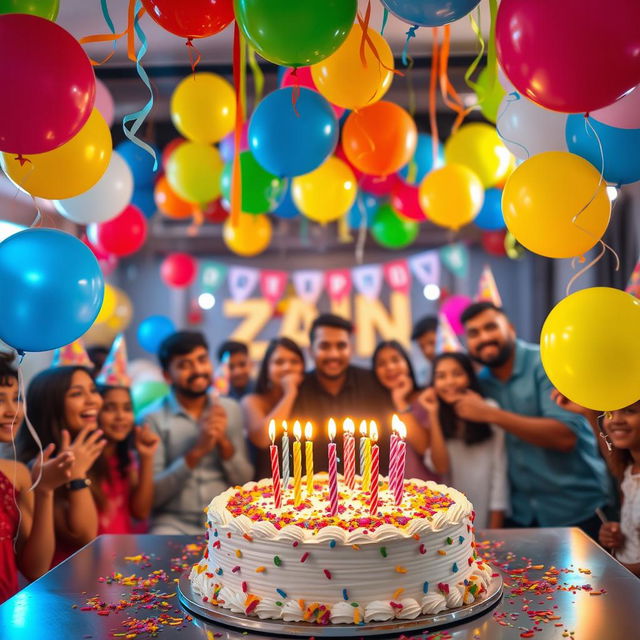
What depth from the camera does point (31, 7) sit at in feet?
8.51

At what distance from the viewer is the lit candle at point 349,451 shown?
9.20ft

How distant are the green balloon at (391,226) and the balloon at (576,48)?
385 cm

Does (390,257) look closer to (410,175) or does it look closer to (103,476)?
(410,175)

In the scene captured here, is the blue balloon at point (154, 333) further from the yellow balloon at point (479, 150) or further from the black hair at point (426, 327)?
the yellow balloon at point (479, 150)

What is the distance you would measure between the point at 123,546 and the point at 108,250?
2.10m

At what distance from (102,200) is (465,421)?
2.15 m

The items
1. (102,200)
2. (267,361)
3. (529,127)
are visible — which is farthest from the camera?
(267,361)

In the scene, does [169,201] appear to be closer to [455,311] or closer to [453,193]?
[453,193]

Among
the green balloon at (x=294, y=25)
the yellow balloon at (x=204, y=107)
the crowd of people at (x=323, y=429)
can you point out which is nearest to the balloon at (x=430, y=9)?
the green balloon at (x=294, y=25)

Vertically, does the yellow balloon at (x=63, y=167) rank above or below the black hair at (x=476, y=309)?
above

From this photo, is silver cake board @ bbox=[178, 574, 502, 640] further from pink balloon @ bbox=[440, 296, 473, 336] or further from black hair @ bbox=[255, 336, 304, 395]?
pink balloon @ bbox=[440, 296, 473, 336]

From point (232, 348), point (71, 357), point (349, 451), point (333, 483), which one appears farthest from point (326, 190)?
point (333, 483)

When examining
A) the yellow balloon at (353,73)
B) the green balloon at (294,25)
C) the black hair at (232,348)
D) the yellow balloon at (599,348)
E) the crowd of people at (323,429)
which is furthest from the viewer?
the black hair at (232,348)

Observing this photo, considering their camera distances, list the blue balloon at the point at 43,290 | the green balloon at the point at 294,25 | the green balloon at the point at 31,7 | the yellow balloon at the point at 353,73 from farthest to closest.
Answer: the yellow balloon at the point at 353,73
the green balloon at the point at 31,7
the blue balloon at the point at 43,290
the green balloon at the point at 294,25
